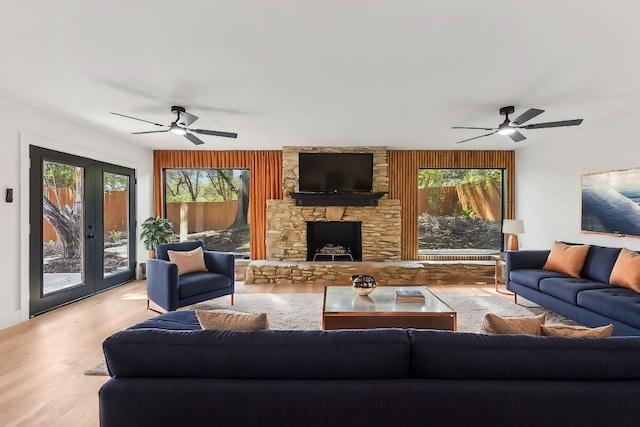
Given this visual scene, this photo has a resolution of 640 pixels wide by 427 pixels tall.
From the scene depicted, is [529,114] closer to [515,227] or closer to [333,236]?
[515,227]

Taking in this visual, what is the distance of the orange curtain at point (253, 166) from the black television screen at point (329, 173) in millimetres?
649

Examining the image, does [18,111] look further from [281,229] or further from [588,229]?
[588,229]

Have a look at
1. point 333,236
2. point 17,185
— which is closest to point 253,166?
point 333,236

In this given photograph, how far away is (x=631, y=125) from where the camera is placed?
4.23 m

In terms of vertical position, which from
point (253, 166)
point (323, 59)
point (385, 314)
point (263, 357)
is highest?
point (323, 59)

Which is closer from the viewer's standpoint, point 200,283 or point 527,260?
point 200,283

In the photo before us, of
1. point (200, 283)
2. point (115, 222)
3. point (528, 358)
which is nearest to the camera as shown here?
point (528, 358)

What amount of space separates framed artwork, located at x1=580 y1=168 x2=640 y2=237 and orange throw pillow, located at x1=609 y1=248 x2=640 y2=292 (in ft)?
2.34

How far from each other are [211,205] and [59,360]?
426cm

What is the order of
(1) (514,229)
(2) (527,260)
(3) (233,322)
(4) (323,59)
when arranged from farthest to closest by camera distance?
(1) (514,229), (2) (527,260), (4) (323,59), (3) (233,322)

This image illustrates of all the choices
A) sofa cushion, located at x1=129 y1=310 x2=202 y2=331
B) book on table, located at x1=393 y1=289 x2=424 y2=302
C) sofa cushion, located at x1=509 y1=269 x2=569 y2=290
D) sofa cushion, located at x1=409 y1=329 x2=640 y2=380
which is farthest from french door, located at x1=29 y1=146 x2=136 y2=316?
sofa cushion, located at x1=509 y1=269 x2=569 y2=290

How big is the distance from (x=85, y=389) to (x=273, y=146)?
4.78 metres

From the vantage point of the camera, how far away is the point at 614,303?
3119 mm

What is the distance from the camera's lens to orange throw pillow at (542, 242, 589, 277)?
4235 millimetres
